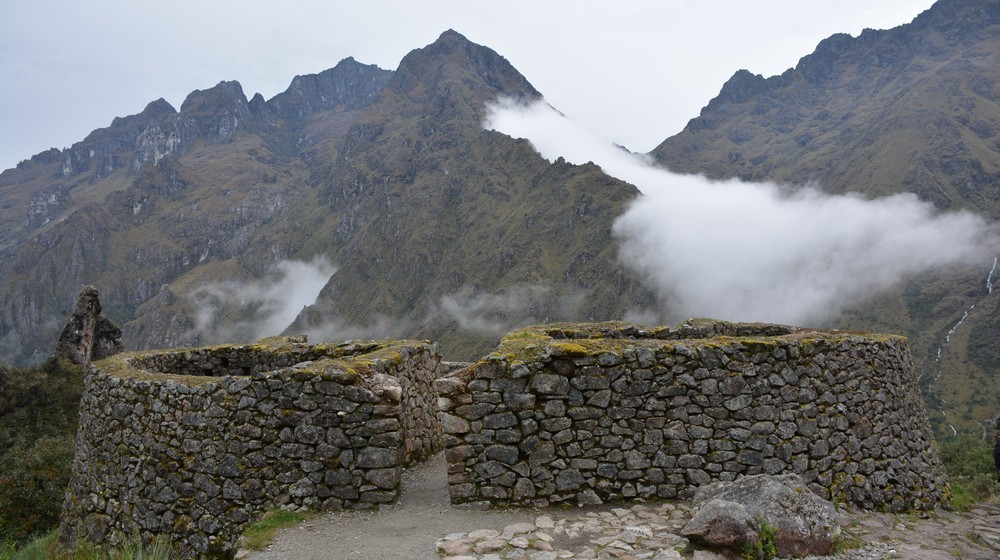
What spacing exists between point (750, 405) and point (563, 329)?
527cm

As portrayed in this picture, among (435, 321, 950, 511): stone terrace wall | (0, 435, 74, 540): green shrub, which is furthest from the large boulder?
(0, 435, 74, 540): green shrub

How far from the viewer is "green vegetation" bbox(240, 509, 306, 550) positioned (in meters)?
8.97

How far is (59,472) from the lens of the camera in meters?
20.7

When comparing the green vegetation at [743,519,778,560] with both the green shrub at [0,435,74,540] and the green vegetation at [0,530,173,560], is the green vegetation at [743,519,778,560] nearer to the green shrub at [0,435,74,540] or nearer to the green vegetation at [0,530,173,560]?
the green vegetation at [0,530,173,560]

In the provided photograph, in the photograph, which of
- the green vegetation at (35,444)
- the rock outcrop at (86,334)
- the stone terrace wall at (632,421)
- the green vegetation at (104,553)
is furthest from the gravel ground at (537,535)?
the rock outcrop at (86,334)

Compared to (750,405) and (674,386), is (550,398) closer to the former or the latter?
(674,386)

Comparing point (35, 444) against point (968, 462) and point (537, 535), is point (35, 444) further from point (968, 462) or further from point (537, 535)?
point (968, 462)

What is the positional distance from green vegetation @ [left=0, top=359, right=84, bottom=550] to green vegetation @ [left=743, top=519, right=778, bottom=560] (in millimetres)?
14982

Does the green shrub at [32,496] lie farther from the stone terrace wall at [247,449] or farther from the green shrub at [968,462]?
the green shrub at [968,462]

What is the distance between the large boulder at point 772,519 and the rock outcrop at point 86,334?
61176 millimetres

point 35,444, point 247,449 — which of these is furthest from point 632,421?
point 35,444

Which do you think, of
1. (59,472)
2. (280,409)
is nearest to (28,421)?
(59,472)

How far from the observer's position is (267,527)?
954 cm

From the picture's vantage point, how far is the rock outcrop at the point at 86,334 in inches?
2226
